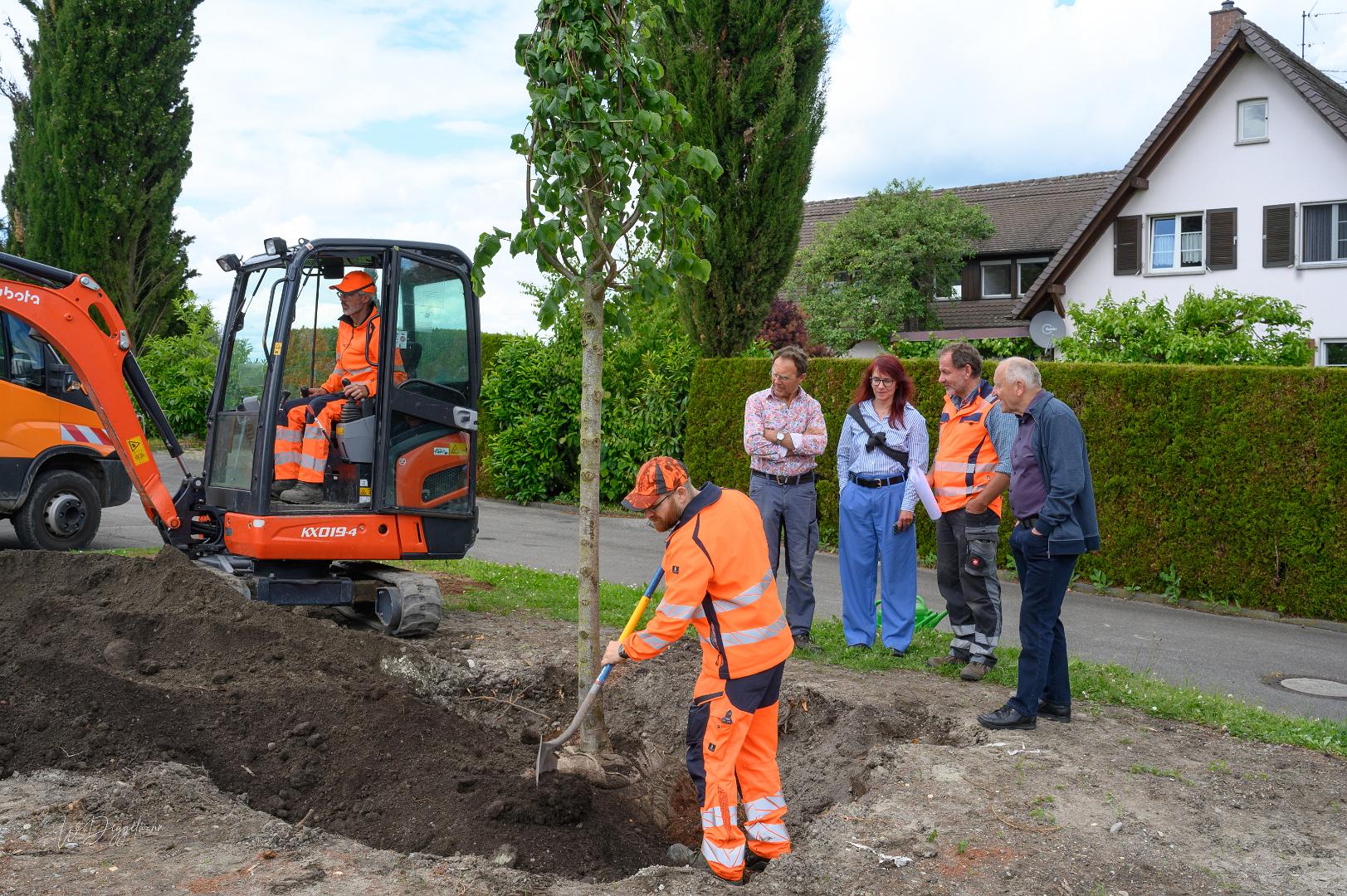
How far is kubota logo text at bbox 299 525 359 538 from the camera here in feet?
25.4

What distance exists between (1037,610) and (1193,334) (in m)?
9.69

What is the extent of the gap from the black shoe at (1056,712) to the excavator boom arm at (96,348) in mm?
→ 6454

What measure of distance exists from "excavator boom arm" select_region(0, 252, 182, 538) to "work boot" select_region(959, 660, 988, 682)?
597 centimetres

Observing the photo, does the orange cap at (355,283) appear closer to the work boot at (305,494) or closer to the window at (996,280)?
the work boot at (305,494)

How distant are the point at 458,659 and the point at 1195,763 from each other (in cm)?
442

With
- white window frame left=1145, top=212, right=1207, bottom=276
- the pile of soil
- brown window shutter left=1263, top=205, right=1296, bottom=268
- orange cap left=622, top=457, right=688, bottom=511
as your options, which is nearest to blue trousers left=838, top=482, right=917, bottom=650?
the pile of soil

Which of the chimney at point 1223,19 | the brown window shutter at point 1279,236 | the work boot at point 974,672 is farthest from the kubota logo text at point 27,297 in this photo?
the chimney at point 1223,19

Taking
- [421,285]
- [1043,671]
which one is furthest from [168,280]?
[1043,671]

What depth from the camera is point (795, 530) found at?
7.72 m

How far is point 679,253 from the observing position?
5.55 metres

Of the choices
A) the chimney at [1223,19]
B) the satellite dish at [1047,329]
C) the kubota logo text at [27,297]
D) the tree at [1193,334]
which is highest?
the chimney at [1223,19]

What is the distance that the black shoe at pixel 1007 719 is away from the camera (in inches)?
236

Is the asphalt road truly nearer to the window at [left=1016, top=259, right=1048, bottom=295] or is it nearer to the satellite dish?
the satellite dish

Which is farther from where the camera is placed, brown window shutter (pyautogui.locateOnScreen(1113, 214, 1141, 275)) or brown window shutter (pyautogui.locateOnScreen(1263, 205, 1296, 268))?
brown window shutter (pyautogui.locateOnScreen(1113, 214, 1141, 275))
